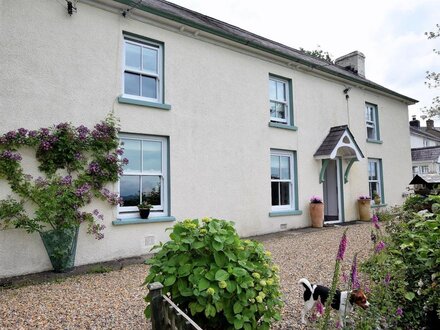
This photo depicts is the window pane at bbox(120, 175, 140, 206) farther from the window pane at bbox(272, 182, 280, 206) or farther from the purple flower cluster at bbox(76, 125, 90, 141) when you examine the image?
the window pane at bbox(272, 182, 280, 206)

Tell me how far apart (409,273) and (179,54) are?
7138 mm

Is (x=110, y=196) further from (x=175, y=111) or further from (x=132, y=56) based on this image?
(x=132, y=56)

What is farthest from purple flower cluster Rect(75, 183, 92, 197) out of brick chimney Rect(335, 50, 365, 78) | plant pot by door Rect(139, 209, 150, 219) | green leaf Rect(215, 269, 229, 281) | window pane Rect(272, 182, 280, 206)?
brick chimney Rect(335, 50, 365, 78)

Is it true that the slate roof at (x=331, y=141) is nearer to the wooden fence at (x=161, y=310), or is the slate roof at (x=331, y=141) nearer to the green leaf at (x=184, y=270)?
the green leaf at (x=184, y=270)

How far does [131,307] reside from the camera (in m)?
3.96

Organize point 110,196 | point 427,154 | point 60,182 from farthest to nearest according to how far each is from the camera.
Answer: point 427,154, point 110,196, point 60,182

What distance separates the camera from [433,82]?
2200 cm

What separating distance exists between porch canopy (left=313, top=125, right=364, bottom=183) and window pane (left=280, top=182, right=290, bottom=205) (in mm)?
1503

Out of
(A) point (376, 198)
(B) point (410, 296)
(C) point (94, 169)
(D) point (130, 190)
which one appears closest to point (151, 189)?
(D) point (130, 190)

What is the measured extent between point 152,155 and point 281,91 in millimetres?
5423

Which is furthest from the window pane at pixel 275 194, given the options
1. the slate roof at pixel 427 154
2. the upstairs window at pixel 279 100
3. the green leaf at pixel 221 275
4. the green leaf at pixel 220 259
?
the slate roof at pixel 427 154

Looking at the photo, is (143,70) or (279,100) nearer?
(143,70)

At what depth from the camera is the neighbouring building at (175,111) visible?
20.0 feet

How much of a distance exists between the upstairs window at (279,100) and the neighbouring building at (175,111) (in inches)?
1.9
